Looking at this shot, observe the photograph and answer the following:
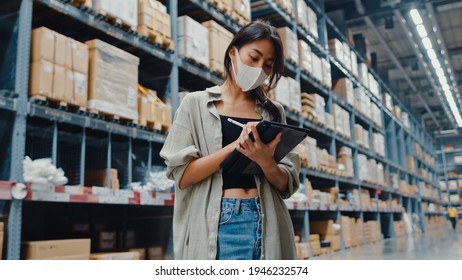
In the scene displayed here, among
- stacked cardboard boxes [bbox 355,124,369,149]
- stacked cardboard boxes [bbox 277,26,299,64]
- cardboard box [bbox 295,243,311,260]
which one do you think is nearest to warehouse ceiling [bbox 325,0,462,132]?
stacked cardboard boxes [bbox 355,124,369,149]

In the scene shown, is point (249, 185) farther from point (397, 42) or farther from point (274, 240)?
point (397, 42)

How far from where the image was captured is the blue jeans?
1401 millimetres

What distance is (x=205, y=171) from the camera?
1.42 meters

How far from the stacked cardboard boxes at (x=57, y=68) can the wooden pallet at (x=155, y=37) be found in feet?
2.47

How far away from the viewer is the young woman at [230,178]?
1411 millimetres

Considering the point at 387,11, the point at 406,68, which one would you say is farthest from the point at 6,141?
the point at 406,68

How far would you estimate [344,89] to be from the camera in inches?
382

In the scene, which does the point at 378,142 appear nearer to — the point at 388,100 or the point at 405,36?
the point at 388,100

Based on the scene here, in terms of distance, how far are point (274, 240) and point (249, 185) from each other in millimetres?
185

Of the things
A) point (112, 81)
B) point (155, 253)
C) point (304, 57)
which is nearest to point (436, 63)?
point (304, 57)

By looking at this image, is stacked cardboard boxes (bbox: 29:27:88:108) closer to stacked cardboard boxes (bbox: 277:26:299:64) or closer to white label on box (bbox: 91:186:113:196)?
white label on box (bbox: 91:186:113:196)

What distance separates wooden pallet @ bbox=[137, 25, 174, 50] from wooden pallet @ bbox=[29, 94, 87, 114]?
108cm

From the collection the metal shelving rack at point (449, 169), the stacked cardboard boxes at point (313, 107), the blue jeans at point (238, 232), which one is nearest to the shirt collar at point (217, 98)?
the blue jeans at point (238, 232)

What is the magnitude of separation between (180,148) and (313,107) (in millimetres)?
6535
